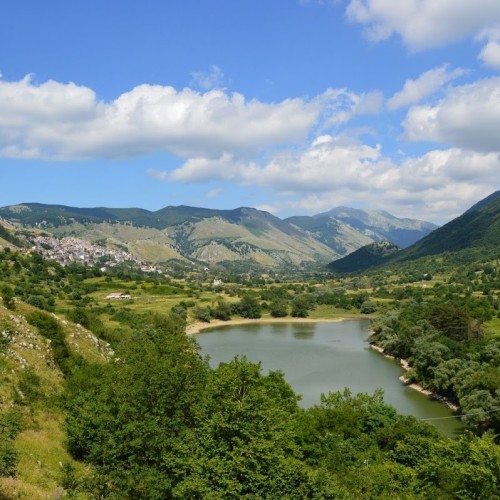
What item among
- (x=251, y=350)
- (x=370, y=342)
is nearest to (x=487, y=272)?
(x=370, y=342)

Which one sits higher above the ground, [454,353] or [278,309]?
[454,353]

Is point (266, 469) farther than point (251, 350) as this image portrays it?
No

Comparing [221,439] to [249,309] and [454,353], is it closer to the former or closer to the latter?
[454,353]

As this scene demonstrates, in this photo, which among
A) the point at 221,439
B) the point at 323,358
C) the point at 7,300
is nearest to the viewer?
the point at 221,439

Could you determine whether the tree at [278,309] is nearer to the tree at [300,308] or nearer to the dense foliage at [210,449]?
the tree at [300,308]

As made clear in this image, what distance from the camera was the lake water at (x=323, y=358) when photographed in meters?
60.8

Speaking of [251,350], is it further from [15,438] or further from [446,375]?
[15,438]

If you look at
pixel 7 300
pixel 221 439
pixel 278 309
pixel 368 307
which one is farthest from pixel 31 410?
pixel 368 307

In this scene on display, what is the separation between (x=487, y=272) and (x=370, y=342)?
100975 mm

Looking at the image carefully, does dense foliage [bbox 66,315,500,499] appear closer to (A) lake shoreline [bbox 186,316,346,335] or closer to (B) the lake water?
(B) the lake water

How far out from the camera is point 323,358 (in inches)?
3607

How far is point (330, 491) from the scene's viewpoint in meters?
18.1

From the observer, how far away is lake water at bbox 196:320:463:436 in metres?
60.8

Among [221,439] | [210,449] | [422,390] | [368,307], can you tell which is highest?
[221,439]
